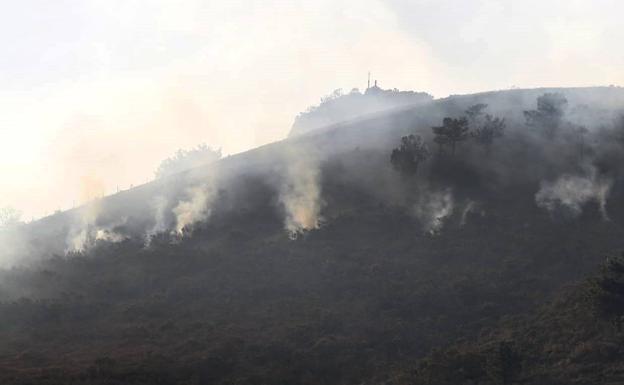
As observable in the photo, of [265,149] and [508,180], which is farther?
[265,149]

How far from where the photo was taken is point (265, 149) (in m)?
131

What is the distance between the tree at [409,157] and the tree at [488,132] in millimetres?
9974

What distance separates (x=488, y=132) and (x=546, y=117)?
1207 centimetres

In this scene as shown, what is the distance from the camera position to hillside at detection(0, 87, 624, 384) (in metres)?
50.3

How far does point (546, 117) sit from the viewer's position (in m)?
108

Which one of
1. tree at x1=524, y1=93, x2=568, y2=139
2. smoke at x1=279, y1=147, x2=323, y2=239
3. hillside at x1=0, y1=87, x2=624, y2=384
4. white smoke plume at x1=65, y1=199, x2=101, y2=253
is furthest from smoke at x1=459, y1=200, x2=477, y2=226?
white smoke plume at x1=65, y1=199, x2=101, y2=253

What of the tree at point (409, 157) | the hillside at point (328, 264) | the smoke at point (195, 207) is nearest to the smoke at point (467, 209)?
the hillside at point (328, 264)

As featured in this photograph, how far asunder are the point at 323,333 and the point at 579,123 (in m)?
72.3

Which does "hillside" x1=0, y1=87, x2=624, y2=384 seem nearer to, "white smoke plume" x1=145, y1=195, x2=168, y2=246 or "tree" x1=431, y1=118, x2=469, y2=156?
"white smoke plume" x1=145, y1=195, x2=168, y2=246

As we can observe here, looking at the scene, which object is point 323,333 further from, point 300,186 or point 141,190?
point 141,190

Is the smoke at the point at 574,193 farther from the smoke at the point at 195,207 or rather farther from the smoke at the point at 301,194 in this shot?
the smoke at the point at 195,207

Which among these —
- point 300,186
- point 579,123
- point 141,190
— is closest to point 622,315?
point 300,186

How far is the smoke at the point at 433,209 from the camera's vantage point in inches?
3232

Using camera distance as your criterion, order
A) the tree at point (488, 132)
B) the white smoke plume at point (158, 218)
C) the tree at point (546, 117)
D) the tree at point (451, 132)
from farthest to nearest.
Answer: the tree at point (546, 117), the tree at point (488, 132), the tree at point (451, 132), the white smoke plume at point (158, 218)
